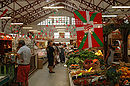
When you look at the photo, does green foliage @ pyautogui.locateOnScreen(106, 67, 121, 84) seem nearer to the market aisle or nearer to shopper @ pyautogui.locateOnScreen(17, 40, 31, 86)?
shopper @ pyautogui.locateOnScreen(17, 40, 31, 86)

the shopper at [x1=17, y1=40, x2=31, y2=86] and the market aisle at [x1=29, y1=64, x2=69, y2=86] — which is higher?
the shopper at [x1=17, y1=40, x2=31, y2=86]

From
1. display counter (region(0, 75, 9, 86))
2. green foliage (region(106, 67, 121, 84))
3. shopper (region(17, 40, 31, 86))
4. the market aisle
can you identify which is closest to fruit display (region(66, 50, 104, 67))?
the market aisle

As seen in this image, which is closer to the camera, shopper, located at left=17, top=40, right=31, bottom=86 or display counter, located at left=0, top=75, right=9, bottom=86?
display counter, located at left=0, top=75, right=9, bottom=86

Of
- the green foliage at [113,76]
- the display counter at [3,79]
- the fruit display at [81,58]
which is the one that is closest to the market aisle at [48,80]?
the fruit display at [81,58]

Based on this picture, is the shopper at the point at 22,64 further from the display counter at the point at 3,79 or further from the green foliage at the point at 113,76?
the green foliage at the point at 113,76

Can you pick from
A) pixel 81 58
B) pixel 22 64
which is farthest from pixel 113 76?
pixel 81 58

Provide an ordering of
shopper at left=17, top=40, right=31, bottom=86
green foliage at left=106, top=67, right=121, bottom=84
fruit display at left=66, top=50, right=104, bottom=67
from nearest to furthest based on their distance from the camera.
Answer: green foliage at left=106, top=67, right=121, bottom=84, shopper at left=17, top=40, right=31, bottom=86, fruit display at left=66, top=50, right=104, bottom=67

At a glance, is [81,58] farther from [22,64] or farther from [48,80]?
[22,64]

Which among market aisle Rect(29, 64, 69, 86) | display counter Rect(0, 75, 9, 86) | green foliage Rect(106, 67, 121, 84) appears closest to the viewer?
green foliage Rect(106, 67, 121, 84)

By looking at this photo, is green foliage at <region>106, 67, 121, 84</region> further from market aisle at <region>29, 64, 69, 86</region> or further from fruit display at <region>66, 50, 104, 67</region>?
market aisle at <region>29, 64, 69, 86</region>

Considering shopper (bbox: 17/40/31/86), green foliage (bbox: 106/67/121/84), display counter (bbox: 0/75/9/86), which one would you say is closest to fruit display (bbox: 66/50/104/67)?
shopper (bbox: 17/40/31/86)

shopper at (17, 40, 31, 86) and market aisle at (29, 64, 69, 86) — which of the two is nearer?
shopper at (17, 40, 31, 86)

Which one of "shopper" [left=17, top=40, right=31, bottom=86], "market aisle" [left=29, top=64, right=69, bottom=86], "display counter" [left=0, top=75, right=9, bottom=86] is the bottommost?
"market aisle" [left=29, top=64, right=69, bottom=86]

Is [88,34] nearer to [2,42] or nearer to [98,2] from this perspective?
[2,42]
